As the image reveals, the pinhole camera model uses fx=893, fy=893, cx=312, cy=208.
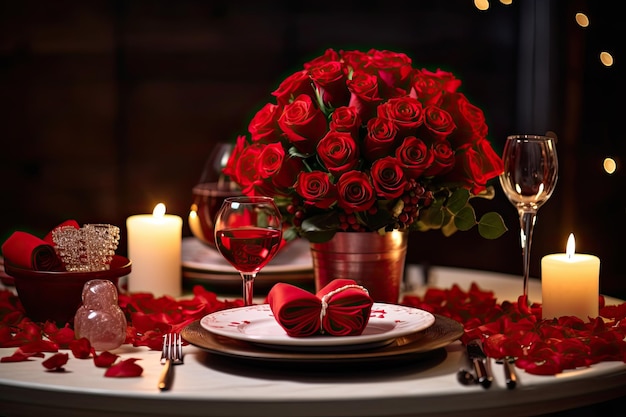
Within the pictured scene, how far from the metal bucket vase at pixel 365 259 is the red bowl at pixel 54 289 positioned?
0.31m

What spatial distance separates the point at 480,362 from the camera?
98cm

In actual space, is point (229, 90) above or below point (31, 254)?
above

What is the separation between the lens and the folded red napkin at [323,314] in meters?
1.00

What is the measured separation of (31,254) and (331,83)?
484 millimetres

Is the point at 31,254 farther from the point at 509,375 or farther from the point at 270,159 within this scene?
the point at 509,375

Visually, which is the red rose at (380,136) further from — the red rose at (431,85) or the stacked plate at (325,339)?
the stacked plate at (325,339)

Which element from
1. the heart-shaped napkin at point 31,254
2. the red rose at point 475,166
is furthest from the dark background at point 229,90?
the heart-shaped napkin at point 31,254

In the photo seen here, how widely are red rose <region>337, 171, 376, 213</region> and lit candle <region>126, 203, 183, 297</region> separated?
443mm

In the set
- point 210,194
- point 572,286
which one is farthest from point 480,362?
point 210,194

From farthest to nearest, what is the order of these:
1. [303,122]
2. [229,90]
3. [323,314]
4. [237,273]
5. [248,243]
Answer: [229,90] → [237,273] → [303,122] → [248,243] → [323,314]

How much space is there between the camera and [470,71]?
2.79 metres

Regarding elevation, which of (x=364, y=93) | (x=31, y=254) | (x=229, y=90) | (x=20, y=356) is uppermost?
(x=229, y=90)

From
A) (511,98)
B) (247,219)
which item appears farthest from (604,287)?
(247,219)

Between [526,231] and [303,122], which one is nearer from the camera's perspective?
[303,122]
